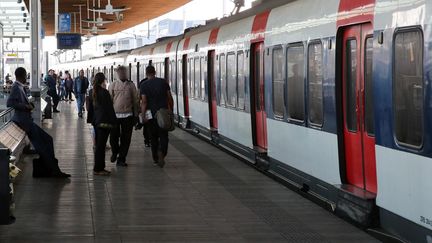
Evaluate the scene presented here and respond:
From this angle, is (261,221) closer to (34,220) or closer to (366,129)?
(366,129)

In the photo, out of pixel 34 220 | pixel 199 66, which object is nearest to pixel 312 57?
pixel 34 220

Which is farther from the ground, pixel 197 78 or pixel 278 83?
pixel 197 78

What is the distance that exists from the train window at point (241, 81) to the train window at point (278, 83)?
8.07 feet

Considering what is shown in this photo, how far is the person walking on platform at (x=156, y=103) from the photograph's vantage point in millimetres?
14469

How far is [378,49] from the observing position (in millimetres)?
8078

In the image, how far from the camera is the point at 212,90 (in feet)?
64.3

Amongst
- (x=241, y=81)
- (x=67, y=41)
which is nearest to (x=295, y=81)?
(x=241, y=81)

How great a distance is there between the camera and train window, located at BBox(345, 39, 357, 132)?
9.23m

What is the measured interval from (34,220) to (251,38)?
6389 mm

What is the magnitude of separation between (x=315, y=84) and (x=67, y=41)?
27.4m

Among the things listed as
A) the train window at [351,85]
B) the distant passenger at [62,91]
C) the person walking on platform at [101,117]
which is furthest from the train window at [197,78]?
the distant passenger at [62,91]

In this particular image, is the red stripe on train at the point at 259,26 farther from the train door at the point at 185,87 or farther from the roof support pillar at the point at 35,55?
the train door at the point at 185,87

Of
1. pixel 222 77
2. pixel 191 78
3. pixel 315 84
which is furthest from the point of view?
pixel 191 78

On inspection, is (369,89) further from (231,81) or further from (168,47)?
(168,47)
